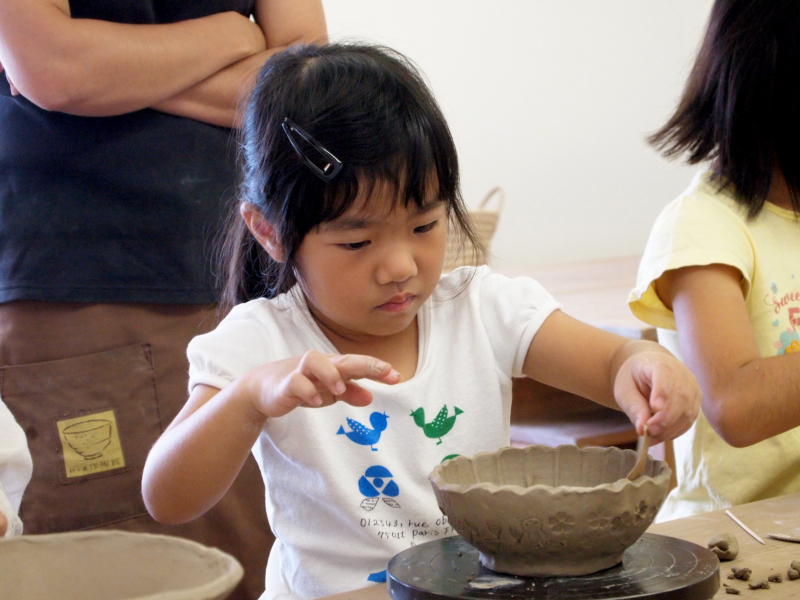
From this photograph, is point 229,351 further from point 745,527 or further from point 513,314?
point 745,527

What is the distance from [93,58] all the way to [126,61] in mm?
44

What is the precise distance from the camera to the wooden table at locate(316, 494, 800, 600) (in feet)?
2.57

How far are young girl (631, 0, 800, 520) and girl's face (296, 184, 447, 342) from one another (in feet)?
1.48

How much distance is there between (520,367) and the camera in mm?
1193

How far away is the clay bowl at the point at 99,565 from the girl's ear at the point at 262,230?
0.62m

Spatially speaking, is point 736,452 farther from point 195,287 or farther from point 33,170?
point 33,170

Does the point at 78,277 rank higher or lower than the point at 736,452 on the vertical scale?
higher

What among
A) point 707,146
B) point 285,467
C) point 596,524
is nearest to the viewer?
point 596,524

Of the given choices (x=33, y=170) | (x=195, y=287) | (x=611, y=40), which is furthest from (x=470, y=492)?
(x=611, y=40)

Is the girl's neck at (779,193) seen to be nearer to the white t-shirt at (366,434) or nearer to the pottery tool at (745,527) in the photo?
the white t-shirt at (366,434)

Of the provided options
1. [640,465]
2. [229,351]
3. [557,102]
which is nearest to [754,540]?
[640,465]

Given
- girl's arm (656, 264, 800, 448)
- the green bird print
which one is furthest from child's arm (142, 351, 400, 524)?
girl's arm (656, 264, 800, 448)

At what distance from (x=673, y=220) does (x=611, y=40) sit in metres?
2.98

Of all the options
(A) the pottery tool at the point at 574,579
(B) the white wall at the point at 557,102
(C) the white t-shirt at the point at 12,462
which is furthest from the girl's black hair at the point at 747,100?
(B) the white wall at the point at 557,102
